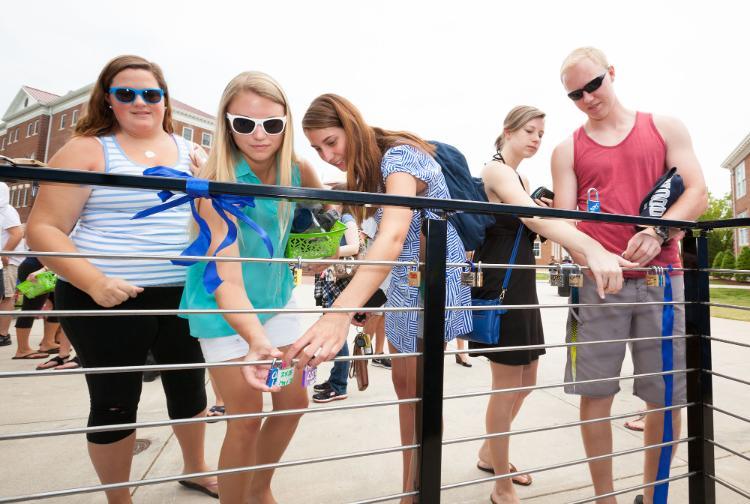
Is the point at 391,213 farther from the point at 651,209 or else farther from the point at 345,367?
the point at 345,367

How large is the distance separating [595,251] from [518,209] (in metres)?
0.40

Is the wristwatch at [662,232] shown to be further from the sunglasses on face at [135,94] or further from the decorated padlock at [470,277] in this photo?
the sunglasses on face at [135,94]

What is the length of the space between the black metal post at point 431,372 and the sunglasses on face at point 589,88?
1176 mm

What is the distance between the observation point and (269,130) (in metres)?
1.54

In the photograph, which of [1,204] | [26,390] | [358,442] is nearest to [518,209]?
[358,442]

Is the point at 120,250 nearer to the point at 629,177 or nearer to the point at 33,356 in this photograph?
the point at 629,177

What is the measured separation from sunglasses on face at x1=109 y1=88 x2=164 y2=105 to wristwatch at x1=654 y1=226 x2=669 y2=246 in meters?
2.19

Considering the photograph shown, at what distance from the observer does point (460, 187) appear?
189 cm

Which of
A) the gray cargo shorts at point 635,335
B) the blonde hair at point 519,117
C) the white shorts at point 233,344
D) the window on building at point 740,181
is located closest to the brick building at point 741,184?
the window on building at point 740,181

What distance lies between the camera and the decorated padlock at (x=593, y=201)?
188 centimetres

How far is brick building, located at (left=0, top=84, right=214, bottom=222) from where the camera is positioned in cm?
3159

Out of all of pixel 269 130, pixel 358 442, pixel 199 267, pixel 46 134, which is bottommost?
pixel 358 442

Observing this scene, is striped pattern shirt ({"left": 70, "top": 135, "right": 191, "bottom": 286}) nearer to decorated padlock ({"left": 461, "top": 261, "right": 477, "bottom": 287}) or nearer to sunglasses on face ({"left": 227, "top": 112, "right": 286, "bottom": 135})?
sunglasses on face ({"left": 227, "top": 112, "right": 286, "bottom": 135})

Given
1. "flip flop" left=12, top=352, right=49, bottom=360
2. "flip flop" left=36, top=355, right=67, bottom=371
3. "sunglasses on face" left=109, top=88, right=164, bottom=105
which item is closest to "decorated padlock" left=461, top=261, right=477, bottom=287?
"sunglasses on face" left=109, top=88, right=164, bottom=105
